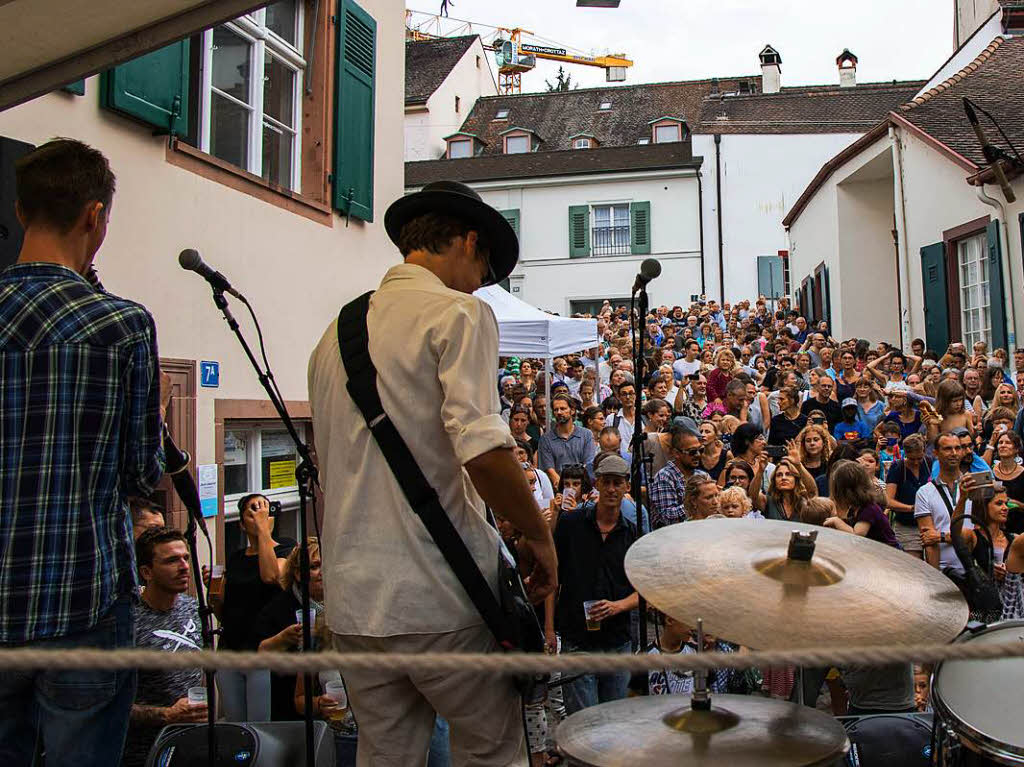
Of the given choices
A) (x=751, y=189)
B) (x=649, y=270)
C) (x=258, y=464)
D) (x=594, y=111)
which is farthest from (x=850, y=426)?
(x=594, y=111)

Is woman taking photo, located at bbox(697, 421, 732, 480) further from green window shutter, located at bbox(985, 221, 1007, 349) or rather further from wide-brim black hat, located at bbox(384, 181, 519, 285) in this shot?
green window shutter, located at bbox(985, 221, 1007, 349)

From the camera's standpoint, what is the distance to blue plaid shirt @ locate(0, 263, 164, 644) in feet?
6.77

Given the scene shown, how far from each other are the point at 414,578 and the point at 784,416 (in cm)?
757

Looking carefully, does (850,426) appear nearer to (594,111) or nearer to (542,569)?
(542,569)

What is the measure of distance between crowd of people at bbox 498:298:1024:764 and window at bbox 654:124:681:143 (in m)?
21.3

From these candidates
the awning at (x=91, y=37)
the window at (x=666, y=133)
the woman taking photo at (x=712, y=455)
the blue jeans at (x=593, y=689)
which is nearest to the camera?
the awning at (x=91, y=37)

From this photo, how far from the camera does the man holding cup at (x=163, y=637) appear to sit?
13.5 feet

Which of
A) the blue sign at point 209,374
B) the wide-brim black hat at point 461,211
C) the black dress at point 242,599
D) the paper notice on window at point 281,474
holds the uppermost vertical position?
the wide-brim black hat at point 461,211

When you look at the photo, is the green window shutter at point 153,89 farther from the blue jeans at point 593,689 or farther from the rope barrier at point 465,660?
the rope barrier at point 465,660

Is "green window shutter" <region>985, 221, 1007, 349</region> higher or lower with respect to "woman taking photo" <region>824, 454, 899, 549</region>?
higher

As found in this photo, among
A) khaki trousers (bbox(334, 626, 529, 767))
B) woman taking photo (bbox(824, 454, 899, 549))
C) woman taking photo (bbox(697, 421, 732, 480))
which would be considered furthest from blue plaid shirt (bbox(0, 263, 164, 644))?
woman taking photo (bbox(697, 421, 732, 480))

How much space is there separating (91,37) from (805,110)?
1127 inches

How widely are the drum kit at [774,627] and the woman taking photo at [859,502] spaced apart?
319 cm

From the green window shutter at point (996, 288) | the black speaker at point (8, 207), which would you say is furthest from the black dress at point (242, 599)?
the green window shutter at point (996, 288)
